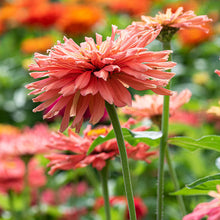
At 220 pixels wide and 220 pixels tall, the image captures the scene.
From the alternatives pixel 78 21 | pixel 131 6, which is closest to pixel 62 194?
pixel 78 21

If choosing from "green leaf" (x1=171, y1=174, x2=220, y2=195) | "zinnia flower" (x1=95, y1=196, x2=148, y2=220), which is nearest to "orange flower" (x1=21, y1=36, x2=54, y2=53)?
"zinnia flower" (x1=95, y1=196, x2=148, y2=220)

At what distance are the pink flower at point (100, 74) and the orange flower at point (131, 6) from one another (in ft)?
4.81

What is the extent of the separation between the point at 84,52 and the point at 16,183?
617 millimetres

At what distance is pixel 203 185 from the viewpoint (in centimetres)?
39

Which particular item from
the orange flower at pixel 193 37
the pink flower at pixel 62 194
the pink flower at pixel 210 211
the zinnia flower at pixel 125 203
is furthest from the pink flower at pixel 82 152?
the orange flower at pixel 193 37

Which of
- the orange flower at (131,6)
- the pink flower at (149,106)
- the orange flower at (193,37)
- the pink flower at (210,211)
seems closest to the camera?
the pink flower at (210,211)

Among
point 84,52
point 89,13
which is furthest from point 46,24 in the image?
point 84,52

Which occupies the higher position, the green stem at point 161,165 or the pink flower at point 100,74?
the pink flower at point 100,74

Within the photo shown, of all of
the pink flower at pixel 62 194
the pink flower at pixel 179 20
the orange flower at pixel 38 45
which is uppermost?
the orange flower at pixel 38 45

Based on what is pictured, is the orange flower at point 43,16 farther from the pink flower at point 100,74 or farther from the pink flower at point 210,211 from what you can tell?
the pink flower at point 210,211

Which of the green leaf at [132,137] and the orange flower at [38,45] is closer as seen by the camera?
the green leaf at [132,137]

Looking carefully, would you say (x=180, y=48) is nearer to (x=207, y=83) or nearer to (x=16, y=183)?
(x=207, y=83)

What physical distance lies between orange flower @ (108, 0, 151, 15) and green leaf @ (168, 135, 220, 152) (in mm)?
1421

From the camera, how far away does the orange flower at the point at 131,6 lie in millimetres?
1824
